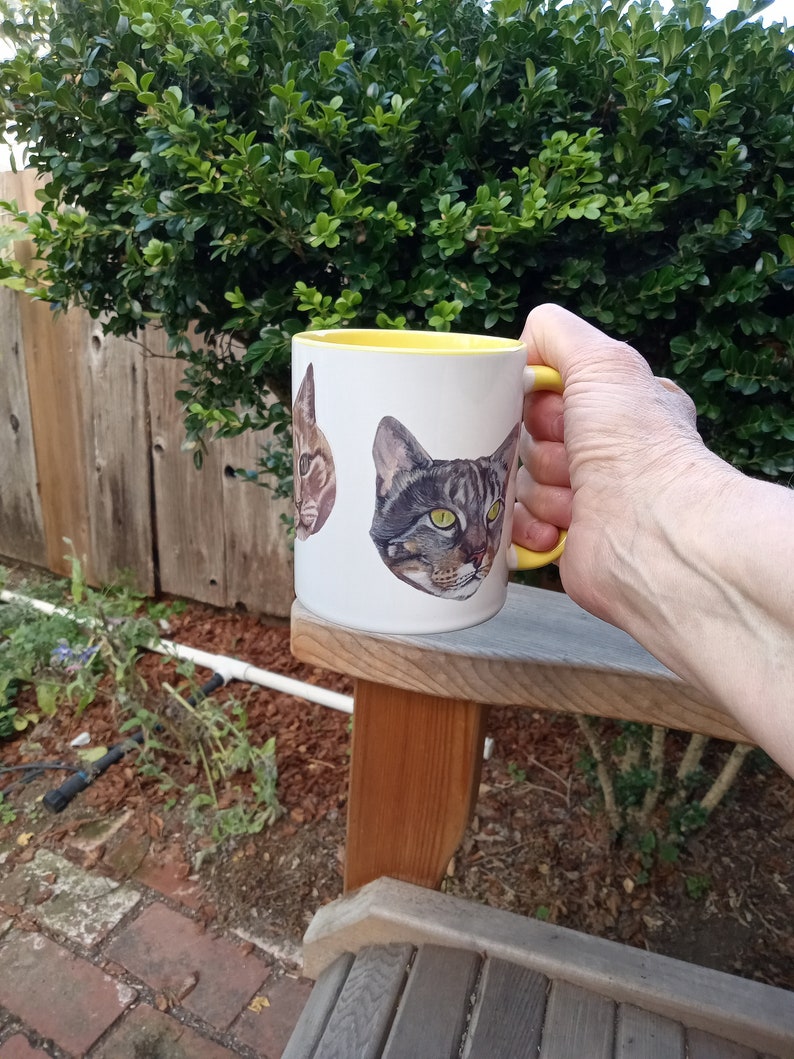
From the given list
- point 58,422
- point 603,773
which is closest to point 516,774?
point 603,773

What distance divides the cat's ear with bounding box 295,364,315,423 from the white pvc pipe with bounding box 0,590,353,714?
144 centimetres

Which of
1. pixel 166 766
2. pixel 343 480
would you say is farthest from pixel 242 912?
pixel 343 480

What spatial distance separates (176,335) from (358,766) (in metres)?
0.77

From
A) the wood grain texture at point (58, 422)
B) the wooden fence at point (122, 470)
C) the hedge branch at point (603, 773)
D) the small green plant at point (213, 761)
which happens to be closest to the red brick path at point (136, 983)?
the small green plant at point (213, 761)

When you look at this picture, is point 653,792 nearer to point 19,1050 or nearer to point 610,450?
point 610,450

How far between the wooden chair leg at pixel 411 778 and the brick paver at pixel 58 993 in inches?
29.2

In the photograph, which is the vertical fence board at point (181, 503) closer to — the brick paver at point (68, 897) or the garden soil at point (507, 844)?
the garden soil at point (507, 844)

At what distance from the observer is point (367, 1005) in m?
0.83

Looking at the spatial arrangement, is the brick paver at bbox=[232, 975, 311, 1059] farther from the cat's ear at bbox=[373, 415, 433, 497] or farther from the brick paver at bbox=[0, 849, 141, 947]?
the cat's ear at bbox=[373, 415, 433, 497]

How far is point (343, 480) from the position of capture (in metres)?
0.66

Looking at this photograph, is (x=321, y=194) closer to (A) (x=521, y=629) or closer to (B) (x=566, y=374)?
(B) (x=566, y=374)

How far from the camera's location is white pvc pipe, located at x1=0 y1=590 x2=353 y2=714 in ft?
6.77

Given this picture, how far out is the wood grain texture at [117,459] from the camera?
2428mm

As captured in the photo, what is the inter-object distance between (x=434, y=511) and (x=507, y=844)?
1.23 metres
